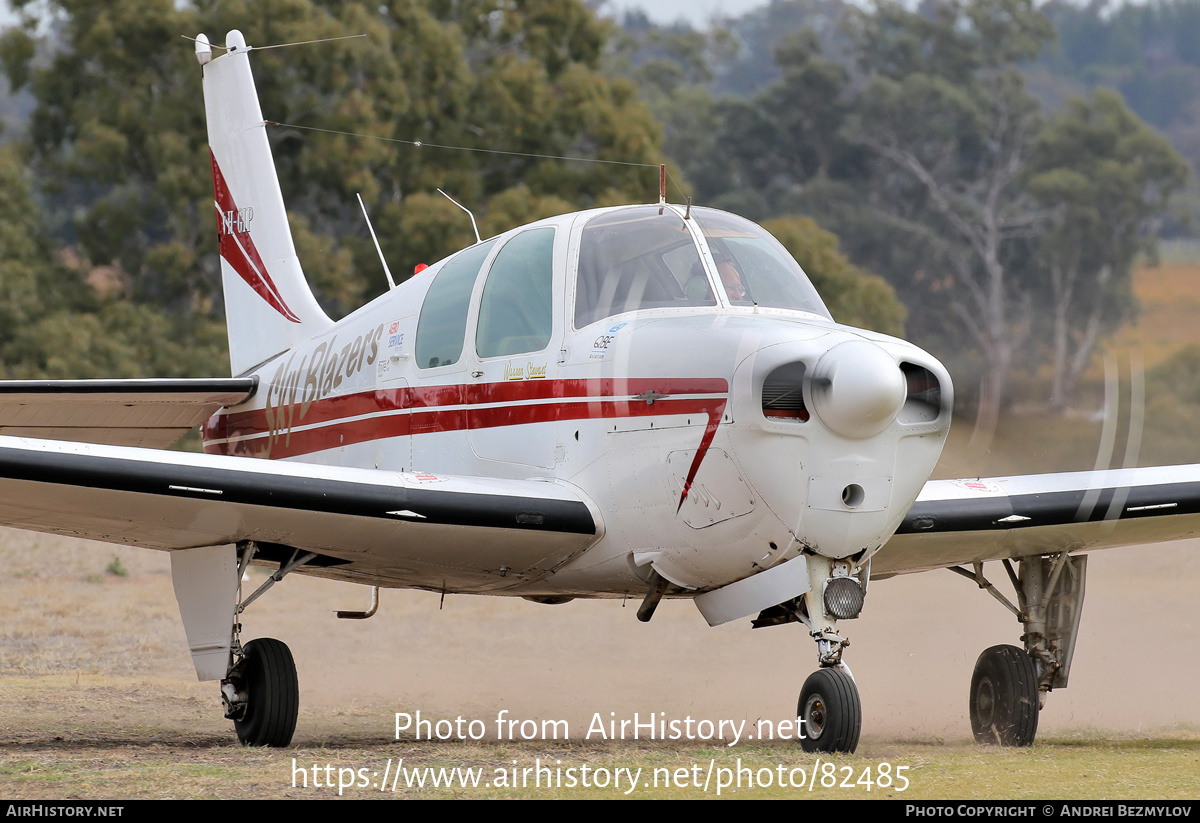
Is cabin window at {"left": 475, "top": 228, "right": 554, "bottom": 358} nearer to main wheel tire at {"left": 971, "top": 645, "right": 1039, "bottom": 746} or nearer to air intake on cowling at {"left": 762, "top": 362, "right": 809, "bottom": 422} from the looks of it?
air intake on cowling at {"left": 762, "top": 362, "right": 809, "bottom": 422}

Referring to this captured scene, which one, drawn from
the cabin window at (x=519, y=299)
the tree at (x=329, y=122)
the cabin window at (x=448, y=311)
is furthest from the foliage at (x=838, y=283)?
the cabin window at (x=519, y=299)

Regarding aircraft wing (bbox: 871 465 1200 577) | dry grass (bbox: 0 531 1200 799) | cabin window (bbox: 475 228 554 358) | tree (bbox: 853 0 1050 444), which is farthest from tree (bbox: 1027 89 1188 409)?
cabin window (bbox: 475 228 554 358)

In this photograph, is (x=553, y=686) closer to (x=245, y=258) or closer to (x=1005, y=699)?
(x=245, y=258)

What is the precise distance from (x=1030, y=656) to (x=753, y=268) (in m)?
3.46

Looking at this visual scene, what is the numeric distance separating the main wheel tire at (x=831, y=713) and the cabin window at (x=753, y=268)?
2.06 metres

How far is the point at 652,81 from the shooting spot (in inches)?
2940

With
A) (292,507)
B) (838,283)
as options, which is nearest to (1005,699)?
(292,507)

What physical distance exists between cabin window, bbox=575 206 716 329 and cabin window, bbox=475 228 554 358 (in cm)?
26

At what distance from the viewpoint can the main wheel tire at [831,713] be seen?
7.59 meters

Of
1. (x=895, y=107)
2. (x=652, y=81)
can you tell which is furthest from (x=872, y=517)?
(x=652, y=81)

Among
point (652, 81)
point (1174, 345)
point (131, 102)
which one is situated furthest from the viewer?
point (652, 81)

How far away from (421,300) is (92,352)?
87.2 feet

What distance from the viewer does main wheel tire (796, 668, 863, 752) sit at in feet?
24.9

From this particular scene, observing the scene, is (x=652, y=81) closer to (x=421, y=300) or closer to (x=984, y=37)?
(x=984, y=37)
